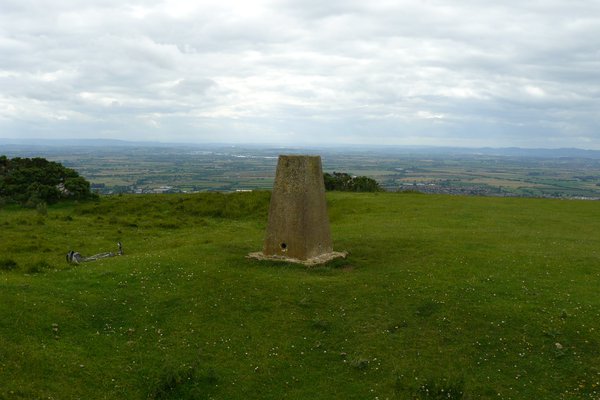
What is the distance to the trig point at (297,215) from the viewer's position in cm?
2027

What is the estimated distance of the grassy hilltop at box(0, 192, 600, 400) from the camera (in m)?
12.0

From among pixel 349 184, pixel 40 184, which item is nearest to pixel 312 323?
pixel 40 184

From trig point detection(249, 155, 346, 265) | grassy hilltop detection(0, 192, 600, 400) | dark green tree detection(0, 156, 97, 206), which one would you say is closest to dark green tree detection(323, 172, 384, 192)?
dark green tree detection(0, 156, 97, 206)

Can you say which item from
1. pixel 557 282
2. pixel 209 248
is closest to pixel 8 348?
pixel 209 248

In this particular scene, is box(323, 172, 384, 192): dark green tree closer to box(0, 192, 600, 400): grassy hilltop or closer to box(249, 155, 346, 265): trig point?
box(0, 192, 600, 400): grassy hilltop

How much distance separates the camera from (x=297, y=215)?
20344mm

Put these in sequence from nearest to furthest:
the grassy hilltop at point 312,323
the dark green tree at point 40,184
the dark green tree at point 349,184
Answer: the grassy hilltop at point 312,323
the dark green tree at point 40,184
the dark green tree at point 349,184

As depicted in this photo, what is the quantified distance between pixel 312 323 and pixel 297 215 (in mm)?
6231

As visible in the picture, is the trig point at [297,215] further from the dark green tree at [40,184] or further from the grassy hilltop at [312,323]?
the dark green tree at [40,184]

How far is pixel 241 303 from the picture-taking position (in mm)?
15938

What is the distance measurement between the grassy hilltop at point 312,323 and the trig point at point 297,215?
93cm

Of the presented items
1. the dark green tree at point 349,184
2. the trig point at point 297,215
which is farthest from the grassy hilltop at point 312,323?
the dark green tree at point 349,184

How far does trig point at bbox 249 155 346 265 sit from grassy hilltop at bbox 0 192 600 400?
0.93 meters

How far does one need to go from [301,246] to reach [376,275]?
340 cm
